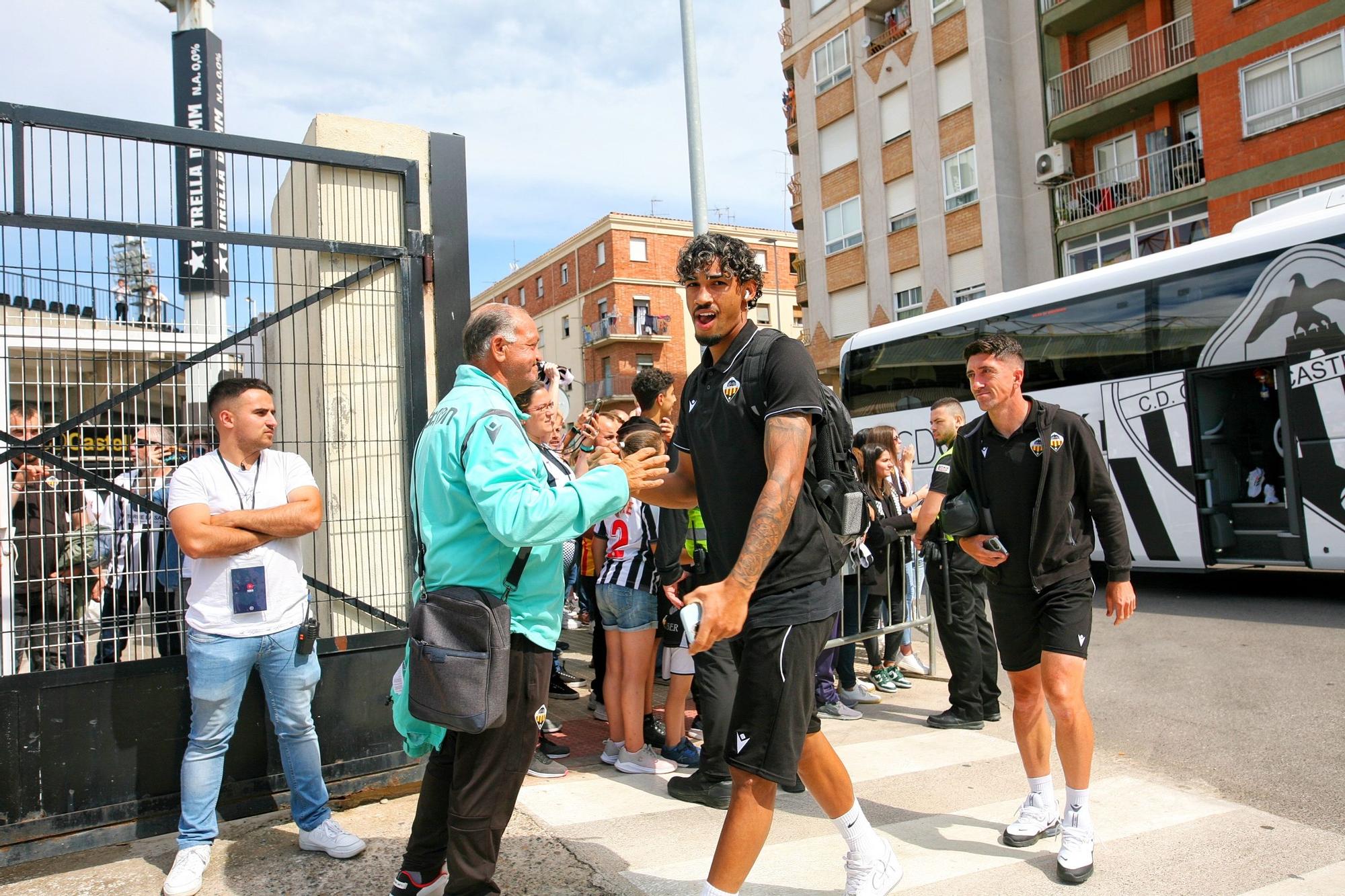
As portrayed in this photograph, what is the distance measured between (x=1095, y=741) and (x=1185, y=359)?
6585mm

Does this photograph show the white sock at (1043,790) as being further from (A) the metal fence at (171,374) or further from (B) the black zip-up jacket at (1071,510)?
(A) the metal fence at (171,374)

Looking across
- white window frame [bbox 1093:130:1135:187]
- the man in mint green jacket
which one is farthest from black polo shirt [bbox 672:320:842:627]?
white window frame [bbox 1093:130:1135:187]

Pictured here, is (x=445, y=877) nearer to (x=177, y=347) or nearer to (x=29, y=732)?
(x=29, y=732)

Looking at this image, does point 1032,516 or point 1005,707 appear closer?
point 1032,516

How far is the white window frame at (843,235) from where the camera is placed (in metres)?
29.8

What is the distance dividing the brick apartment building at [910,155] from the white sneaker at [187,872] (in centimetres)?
2009

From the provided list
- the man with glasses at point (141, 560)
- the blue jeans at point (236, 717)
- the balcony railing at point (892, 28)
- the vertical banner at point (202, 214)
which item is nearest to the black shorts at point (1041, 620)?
the blue jeans at point (236, 717)

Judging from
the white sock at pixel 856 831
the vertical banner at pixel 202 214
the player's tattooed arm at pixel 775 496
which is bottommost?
the white sock at pixel 856 831

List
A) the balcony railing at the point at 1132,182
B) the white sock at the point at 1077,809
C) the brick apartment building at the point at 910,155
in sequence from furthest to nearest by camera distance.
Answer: the brick apartment building at the point at 910,155
the balcony railing at the point at 1132,182
the white sock at the point at 1077,809

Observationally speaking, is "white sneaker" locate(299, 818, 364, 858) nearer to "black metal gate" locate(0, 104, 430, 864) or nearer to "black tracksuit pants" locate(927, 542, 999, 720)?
"black metal gate" locate(0, 104, 430, 864)

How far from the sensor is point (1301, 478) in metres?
9.38

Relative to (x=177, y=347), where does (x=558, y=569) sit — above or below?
below

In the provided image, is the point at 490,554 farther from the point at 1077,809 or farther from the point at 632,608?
the point at 1077,809

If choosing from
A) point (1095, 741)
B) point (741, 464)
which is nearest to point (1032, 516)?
point (741, 464)
